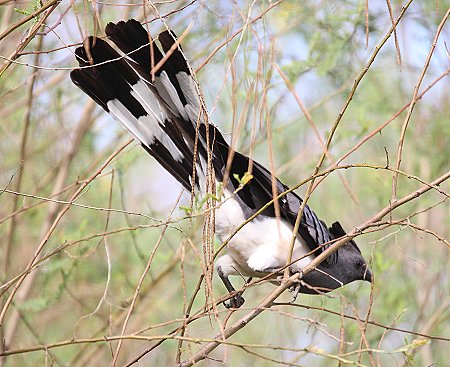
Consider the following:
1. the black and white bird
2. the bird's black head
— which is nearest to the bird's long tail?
the black and white bird

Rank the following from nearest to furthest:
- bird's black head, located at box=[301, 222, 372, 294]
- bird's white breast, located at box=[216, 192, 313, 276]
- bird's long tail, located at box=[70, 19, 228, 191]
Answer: bird's long tail, located at box=[70, 19, 228, 191]
bird's white breast, located at box=[216, 192, 313, 276]
bird's black head, located at box=[301, 222, 372, 294]

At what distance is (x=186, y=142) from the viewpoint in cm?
271

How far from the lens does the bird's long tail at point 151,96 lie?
7.64 ft

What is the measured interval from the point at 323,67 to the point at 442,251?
1771 millimetres

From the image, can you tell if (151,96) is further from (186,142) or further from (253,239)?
(253,239)

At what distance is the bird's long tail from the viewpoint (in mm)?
2328

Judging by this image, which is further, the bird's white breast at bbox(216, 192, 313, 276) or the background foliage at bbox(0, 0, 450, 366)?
the background foliage at bbox(0, 0, 450, 366)

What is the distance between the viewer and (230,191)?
9.55ft

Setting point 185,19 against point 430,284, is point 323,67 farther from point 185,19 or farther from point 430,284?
point 430,284

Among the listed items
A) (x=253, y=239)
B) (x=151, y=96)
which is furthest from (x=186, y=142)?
(x=253, y=239)

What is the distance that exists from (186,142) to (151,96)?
0.71ft

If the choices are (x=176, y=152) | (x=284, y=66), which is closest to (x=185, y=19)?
(x=284, y=66)

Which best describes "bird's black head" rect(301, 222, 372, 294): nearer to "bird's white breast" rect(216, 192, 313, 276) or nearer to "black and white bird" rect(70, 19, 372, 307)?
"black and white bird" rect(70, 19, 372, 307)

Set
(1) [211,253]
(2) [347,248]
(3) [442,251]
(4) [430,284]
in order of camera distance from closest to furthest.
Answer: (1) [211,253]
(2) [347,248]
(4) [430,284]
(3) [442,251]
